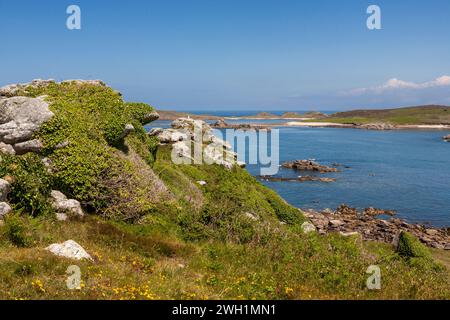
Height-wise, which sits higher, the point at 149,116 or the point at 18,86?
the point at 18,86

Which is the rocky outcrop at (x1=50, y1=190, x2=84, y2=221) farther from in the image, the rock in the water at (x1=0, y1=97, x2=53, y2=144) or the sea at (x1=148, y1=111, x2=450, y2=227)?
the sea at (x1=148, y1=111, x2=450, y2=227)

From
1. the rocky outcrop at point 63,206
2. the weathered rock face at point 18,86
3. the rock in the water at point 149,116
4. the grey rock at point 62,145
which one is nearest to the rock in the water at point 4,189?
the rocky outcrop at point 63,206

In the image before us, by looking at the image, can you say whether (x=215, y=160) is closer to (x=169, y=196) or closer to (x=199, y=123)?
(x=199, y=123)

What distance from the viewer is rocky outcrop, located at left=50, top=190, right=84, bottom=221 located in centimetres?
1476

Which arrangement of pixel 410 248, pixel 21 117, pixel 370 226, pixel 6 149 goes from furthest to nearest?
pixel 370 226, pixel 410 248, pixel 21 117, pixel 6 149

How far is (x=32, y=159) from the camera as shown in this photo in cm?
1549

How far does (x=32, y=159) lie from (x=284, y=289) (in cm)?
1075

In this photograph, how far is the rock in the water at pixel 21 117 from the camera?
54.7ft

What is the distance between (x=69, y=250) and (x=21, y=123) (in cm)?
815

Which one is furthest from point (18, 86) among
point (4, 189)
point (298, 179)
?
point (298, 179)

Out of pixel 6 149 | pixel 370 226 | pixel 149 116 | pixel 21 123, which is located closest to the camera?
pixel 6 149

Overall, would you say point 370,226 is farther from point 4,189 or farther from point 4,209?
point 4,209

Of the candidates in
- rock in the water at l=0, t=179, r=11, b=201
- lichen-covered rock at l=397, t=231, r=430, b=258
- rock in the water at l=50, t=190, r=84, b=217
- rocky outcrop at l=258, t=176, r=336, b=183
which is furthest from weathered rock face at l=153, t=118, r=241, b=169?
rocky outcrop at l=258, t=176, r=336, b=183

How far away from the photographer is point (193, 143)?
35719 mm
